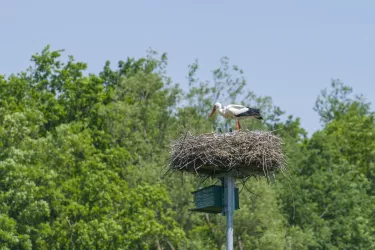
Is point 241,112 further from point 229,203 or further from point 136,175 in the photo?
point 136,175

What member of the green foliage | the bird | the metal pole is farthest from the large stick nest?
the green foliage

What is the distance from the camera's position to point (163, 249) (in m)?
42.9

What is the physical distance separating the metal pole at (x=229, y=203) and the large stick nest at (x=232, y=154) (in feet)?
0.59

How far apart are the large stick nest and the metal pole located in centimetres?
18

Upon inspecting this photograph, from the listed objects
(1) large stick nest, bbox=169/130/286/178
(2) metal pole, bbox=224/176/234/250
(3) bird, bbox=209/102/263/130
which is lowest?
(2) metal pole, bbox=224/176/234/250

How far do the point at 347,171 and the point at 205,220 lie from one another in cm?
976

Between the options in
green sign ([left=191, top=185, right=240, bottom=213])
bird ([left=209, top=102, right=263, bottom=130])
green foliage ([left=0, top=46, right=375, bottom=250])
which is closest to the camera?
green sign ([left=191, top=185, right=240, bottom=213])

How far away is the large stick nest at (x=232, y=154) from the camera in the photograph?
18469mm

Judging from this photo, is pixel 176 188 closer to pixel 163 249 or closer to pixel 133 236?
pixel 163 249

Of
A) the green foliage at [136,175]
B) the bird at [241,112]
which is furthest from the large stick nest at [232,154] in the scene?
the green foliage at [136,175]

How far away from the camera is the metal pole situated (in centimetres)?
1852

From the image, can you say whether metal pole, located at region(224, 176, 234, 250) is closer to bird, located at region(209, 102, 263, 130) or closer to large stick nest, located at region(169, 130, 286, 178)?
large stick nest, located at region(169, 130, 286, 178)

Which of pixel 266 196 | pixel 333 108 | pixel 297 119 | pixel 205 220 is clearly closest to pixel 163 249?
pixel 205 220

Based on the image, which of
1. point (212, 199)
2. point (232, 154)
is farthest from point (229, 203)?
point (232, 154)
